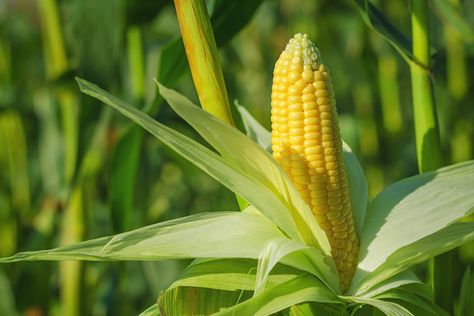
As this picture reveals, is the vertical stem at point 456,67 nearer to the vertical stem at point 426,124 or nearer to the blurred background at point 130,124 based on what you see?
the blurred background at point 130,124

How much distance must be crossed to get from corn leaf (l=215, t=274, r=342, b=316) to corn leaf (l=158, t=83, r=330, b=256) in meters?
0.04

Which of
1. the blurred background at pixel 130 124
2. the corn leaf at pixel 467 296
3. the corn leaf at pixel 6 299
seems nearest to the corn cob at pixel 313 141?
the corn leaf at pixel 467 296

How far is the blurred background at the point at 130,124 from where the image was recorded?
137cm

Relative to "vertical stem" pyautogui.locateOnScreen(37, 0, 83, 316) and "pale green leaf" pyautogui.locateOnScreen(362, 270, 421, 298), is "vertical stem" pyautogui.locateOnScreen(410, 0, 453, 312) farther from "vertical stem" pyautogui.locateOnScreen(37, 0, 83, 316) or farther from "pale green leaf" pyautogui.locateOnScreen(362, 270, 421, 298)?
"vertical stem" pyautogui.locateOnScreen(37, 0, 83, 316)

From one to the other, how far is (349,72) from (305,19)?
15.0 inches

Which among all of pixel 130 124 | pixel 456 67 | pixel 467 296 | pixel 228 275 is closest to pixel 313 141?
pixel 228 275

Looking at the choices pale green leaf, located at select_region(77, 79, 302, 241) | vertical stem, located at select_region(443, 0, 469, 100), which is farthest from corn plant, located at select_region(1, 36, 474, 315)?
vertical stem, located at select_region(443, 0, 469, 100)

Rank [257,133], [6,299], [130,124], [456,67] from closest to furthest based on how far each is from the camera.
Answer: [257,133]
[130,124]
[6,299]
[456,67]

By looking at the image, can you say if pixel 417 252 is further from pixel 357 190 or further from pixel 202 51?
pixel 202 51

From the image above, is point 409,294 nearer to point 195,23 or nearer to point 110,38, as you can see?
point 195,23

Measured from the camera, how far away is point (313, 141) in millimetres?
851

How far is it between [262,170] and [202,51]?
15cm

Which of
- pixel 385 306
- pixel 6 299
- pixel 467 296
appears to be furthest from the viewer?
pixel 6 299

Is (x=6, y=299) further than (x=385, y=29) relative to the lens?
Yes
